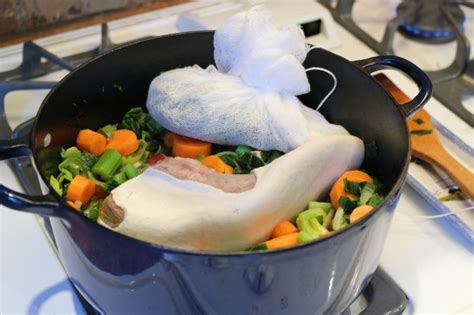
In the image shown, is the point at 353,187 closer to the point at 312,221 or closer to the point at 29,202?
the point at 312,221

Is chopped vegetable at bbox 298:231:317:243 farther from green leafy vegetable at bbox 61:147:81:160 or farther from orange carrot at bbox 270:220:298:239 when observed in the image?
green leafy vegetable at bbox 61:147:81:160

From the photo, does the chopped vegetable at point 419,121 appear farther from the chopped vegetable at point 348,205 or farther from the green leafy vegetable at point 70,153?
the green leafy vegetable at point 70,153

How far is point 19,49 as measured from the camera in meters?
1.00

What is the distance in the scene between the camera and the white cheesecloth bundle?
664mm

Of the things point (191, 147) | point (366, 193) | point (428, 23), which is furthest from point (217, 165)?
point (428, 23)

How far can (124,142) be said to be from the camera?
2.33 feet

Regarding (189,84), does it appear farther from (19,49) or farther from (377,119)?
(19,49)

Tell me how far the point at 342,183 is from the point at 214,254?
0.76ft

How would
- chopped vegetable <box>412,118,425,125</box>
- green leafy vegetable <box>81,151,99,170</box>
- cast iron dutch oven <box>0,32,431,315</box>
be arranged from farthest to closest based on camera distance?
1. chopped vegetable <box>412,118,425,125</box>
2. green leafy vegetable <box>81,151,99,170</box>
3. cast iron dutch oven <box>0,32,431,315</box>

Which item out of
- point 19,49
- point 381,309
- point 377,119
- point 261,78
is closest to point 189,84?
point 261,78

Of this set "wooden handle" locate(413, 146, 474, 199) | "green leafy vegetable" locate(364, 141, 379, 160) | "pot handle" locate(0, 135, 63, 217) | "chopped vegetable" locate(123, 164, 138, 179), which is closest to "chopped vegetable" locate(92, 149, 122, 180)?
"chopped vegetable" locate(123, 164, 138, 179)

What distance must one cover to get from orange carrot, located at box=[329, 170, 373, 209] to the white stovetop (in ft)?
0.37

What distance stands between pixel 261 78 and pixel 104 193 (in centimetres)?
21

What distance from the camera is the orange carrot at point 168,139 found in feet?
2.41
